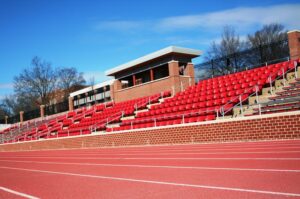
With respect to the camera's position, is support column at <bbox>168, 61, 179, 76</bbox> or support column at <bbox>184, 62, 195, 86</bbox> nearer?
support column at <bbox>168, 61, 179, 76</bbox>

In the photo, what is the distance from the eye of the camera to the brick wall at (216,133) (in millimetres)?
12812

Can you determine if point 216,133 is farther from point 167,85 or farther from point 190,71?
point 190,71

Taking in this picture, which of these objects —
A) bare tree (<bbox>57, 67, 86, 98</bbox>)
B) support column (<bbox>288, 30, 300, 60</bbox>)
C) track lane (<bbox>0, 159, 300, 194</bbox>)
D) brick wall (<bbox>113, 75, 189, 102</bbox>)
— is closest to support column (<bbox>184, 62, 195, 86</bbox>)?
brick wall (<bbox>113, 75, 189, 102</bbox>)

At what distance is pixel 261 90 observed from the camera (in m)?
17.0

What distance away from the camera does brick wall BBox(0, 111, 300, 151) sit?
12.8 metres

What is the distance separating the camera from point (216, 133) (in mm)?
15305

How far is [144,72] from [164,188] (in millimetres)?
25237

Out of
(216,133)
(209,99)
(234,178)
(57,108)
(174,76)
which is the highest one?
(174,76)

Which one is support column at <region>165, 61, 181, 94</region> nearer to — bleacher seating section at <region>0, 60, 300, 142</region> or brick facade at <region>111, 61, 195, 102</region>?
brick facade at <region>111, 61, 195, 102</region>

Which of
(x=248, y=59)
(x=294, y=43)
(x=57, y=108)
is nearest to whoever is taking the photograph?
(x=294, y=43)

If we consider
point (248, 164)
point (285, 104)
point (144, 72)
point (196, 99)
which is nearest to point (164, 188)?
point (248, 164)

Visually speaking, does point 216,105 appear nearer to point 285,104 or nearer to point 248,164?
point 285,104

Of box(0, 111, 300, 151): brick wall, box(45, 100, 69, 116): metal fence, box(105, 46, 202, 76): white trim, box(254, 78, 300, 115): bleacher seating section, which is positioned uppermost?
box(105, 46, 202, 76): white trim

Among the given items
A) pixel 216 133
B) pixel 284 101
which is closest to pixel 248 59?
pixel 284 101
